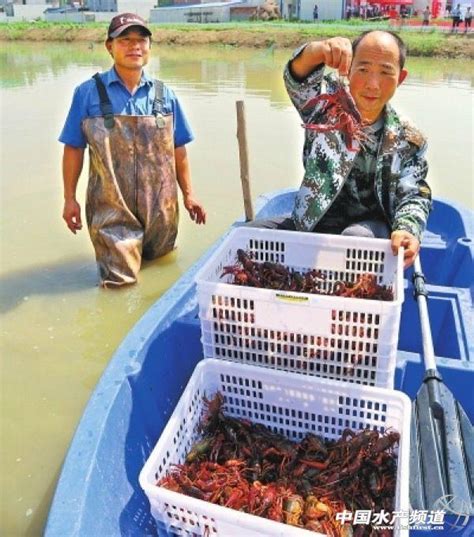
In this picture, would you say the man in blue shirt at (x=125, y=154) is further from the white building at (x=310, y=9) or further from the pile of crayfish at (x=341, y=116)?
the white building at (x=310, y=9)

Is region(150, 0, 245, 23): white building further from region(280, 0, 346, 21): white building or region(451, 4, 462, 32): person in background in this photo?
region(451, 4, 462, 32): person in background

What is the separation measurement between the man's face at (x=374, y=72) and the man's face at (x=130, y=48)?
1.82 m

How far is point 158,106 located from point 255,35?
2916 cm

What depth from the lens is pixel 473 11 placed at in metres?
33.5

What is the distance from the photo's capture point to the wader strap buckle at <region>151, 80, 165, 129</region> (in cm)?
412

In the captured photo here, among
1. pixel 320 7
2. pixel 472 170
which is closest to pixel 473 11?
pixel 320 7

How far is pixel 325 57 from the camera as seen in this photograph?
2598 millimetres

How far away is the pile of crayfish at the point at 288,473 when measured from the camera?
6.11 ft

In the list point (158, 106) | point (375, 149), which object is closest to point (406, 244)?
point (375, 149)

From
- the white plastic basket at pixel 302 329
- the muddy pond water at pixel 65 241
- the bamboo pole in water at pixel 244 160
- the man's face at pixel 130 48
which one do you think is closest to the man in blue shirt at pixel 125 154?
the man's face at pixel 130 48

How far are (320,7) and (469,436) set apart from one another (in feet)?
144

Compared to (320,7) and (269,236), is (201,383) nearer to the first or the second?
(269,236)

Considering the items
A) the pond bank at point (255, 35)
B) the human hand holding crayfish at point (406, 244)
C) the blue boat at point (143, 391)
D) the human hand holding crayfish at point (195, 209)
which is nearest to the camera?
the blue boat at point (143, 391)

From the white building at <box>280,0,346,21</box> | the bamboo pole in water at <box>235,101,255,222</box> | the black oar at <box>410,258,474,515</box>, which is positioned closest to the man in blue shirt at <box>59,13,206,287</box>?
the bamboo pole in water at <box>235,101,255,222</box>
